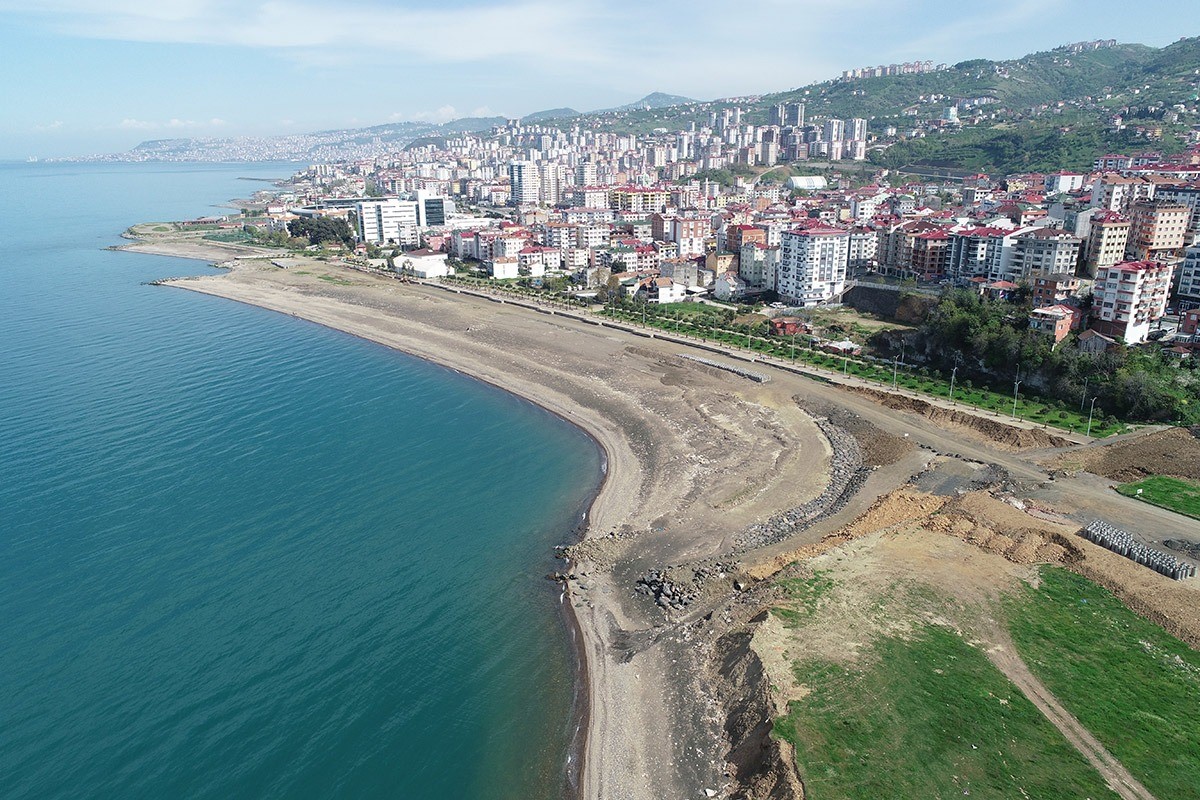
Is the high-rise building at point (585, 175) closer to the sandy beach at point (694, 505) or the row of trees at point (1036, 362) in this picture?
the sandy beach at point (694, 505)

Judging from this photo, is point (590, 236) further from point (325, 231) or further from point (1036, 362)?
point (1036, 362)

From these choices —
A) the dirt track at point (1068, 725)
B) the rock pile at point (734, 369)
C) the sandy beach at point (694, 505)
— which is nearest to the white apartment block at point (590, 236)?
the sandy beach at point (694, 505)

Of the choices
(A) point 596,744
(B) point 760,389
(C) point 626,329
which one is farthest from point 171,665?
(C) point 626,329

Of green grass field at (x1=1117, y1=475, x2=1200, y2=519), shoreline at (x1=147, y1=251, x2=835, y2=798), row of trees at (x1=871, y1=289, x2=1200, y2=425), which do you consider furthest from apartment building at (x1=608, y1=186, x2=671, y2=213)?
green grass field at (x1=1117, y1=475, x2=1200, y2=519)

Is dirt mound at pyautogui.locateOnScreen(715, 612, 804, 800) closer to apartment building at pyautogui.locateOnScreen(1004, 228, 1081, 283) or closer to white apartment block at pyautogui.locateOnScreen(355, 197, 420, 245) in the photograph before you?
apartment building at pyautogui.locateOnScreen(1004, 228, 1081, 283)

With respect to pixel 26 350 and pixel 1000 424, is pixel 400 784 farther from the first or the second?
pixel 26 350
